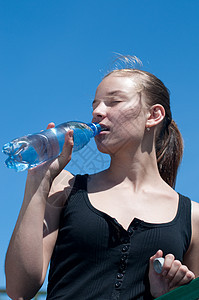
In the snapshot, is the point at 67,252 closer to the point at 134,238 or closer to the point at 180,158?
the point at 134,238

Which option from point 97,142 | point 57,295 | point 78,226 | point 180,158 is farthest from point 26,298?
point 180,158

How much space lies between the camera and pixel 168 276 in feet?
6.71

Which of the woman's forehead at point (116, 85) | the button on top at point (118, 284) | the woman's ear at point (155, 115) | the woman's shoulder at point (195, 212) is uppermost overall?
the woman's forehead at point (116, 85)

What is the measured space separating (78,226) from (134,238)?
1.01 feet

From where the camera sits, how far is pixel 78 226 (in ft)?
7.48

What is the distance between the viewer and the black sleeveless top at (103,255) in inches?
85.4

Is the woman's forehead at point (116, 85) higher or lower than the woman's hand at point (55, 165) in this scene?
higher

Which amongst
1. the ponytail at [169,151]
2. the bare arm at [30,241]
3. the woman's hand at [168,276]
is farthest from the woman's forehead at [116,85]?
the woman's hand at [168,276]

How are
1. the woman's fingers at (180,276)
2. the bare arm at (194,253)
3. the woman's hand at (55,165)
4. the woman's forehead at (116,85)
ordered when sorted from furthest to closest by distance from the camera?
the woman's forehead at (116,85) < the bare arm at (194,253) < the woman's hand at (55,165) < the woman's fingers at (180,276)

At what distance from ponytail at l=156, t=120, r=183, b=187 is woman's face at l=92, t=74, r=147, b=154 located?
31cm

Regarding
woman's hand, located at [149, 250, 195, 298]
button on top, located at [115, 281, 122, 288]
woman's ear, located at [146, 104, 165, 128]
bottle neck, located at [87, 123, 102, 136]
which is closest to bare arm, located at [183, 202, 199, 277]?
woman's hand, located at [149, 250, 195, 298]

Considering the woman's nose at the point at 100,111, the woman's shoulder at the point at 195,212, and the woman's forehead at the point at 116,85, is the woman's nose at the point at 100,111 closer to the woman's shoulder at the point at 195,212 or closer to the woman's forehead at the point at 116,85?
the woman's forehead at the point at 116,85

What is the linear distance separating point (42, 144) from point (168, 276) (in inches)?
36.6

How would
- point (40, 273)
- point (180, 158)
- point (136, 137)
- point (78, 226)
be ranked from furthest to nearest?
1. point (180, 158)
2. point (136, 137)
3. point (78, 226)
4. point (40, 273)
